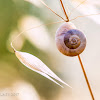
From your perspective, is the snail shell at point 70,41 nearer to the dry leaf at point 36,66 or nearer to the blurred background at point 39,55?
the dry leaf at point 36,66

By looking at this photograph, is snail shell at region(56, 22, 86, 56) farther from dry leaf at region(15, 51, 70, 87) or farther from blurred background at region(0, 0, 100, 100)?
blurred background at region(0, 0, 100, 100)

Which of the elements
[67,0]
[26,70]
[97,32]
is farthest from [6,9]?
[67,0]

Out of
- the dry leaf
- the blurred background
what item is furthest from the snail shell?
the blurred background

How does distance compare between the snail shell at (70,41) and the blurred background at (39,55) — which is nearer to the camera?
the snail shell at (70,41)

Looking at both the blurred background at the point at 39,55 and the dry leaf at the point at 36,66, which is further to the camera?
the blurred background at the point at 39,55

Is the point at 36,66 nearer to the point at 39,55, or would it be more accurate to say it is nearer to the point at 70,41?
the point at 70,41

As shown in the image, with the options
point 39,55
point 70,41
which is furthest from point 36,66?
point 39,55

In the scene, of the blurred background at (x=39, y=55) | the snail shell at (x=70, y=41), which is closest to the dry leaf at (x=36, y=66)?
the snail shell at (x=70, y=41)

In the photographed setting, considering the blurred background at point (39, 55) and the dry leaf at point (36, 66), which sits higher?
the dry leaf at point (36, 66)
